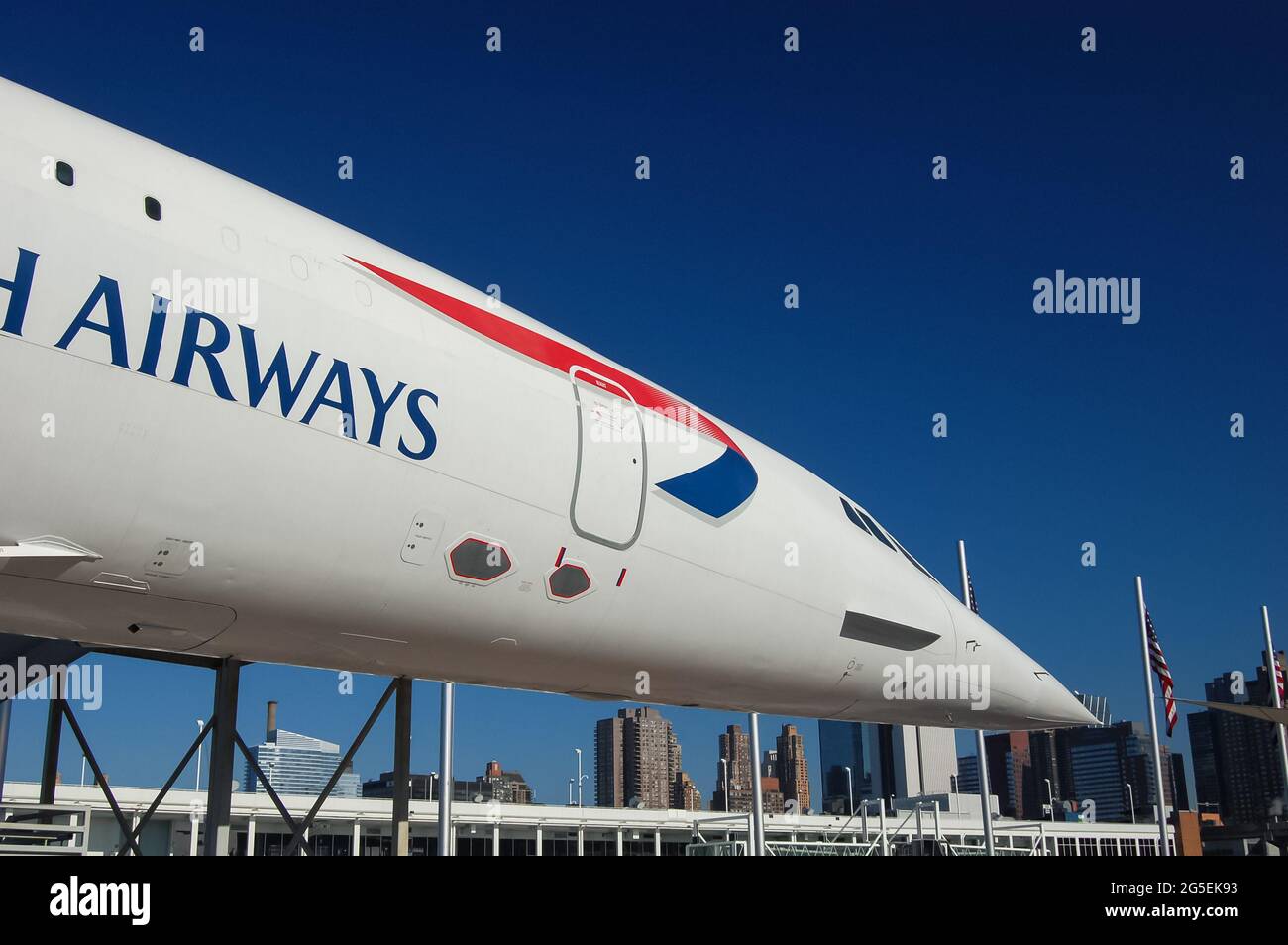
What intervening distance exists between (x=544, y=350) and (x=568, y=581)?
1620mm

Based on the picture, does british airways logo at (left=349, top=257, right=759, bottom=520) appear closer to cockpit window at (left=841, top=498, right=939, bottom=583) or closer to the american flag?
cockpit window at (left=841, top=498, right=939, bottom=583)

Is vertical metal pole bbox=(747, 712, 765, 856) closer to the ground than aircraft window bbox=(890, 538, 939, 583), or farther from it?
closer to the ground

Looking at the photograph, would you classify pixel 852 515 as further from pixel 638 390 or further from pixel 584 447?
pixel 584 447

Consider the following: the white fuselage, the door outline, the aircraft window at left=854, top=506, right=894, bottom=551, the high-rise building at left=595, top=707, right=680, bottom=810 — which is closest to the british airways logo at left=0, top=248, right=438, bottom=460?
the white fuselage

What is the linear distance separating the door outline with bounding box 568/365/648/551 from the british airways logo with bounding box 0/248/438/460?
1.24 metres

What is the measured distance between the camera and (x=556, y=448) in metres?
7.38

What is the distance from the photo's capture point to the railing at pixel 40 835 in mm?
8992

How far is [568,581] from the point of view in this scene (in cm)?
752

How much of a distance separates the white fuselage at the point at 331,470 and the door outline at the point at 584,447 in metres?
0.02

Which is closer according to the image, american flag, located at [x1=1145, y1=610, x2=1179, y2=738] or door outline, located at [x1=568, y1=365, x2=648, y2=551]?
door outline, located at [x1=568, y1=365, x2=648, y2=551]

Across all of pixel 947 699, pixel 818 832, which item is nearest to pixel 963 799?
pixel 818 832

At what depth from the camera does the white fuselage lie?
5.16m

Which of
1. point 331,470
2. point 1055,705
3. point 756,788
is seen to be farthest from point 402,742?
point 756,788

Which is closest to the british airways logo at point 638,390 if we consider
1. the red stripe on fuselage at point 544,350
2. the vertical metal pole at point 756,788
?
the red stripe on fuselage at point 544,350
